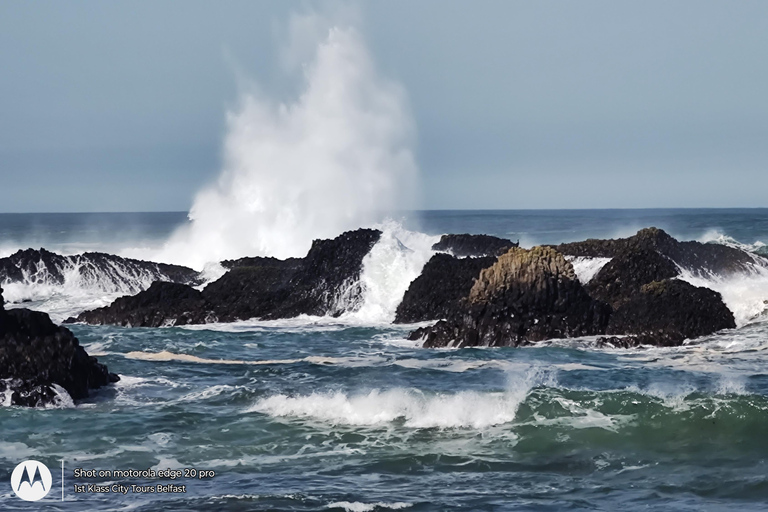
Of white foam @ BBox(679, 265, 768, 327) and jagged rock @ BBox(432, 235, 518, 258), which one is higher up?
jagged rock @ BBox(432, 235, 518, 258)

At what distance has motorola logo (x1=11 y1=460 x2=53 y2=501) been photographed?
10766 millimetres

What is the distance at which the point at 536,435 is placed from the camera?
13242 millimetres

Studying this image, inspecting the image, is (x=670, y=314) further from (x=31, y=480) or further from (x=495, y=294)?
(x=31, y=480)

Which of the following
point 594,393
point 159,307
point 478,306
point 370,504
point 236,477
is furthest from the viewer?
point 159,307

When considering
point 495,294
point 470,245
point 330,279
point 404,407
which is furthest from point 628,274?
point 404,407

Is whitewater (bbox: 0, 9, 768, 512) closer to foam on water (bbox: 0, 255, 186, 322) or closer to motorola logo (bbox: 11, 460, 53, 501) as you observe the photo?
motorola logo (bbox: 11, 460, 53, 501)

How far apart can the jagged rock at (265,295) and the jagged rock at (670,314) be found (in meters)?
7.93

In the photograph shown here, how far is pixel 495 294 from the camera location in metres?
20.8

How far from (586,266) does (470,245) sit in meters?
9.07

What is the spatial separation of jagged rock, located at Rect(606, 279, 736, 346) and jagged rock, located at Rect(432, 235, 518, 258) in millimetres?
12209

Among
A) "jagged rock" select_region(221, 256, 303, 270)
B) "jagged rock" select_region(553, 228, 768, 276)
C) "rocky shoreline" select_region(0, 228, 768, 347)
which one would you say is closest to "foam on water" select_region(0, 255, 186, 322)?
"rocky shoreline" select_region(0, 228, 768, 347)

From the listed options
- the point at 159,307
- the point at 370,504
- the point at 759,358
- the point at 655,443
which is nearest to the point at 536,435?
the point at 655,443

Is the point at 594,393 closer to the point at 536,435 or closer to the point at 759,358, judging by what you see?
the point at 536,435

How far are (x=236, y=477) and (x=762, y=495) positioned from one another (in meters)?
5.21
